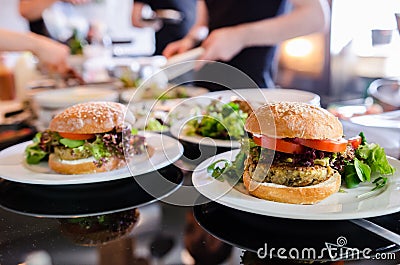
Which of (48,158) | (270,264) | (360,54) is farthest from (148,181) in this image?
(360,54)

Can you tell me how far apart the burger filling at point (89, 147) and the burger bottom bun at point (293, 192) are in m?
0.50

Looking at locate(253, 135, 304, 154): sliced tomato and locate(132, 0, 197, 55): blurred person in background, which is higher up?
locate(132, 0, 197, 55): blurred person in background

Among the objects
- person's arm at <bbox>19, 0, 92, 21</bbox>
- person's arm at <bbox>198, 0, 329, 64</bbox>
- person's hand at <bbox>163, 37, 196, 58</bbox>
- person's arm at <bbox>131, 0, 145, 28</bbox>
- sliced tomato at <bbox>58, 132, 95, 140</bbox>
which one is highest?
person's arm at <bbox>19, 0, 92, 21</bbox>

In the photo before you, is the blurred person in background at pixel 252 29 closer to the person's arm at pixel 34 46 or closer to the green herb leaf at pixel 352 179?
the person's arm at pixel 34 46

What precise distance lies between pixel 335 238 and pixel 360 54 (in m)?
5.48

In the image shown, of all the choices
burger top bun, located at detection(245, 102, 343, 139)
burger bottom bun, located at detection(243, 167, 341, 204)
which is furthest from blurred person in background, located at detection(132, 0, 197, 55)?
burger bottom bun, located at detection(243, 167, 341, 204)

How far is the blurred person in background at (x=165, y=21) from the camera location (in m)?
3.66

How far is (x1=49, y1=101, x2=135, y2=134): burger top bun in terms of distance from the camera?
1.36m

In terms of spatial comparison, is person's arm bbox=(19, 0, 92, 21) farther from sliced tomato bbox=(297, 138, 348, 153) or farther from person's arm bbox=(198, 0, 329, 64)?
sliced tomato bbox=(297, 138, 348, 153)

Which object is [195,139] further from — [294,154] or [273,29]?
[273,29]

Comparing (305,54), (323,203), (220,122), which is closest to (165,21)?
(220,122)

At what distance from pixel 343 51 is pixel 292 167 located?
215 inches

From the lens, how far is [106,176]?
125cm

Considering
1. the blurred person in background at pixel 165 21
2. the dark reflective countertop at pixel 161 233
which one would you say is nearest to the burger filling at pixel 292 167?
the dark reflective countertop at pixel 161 233
